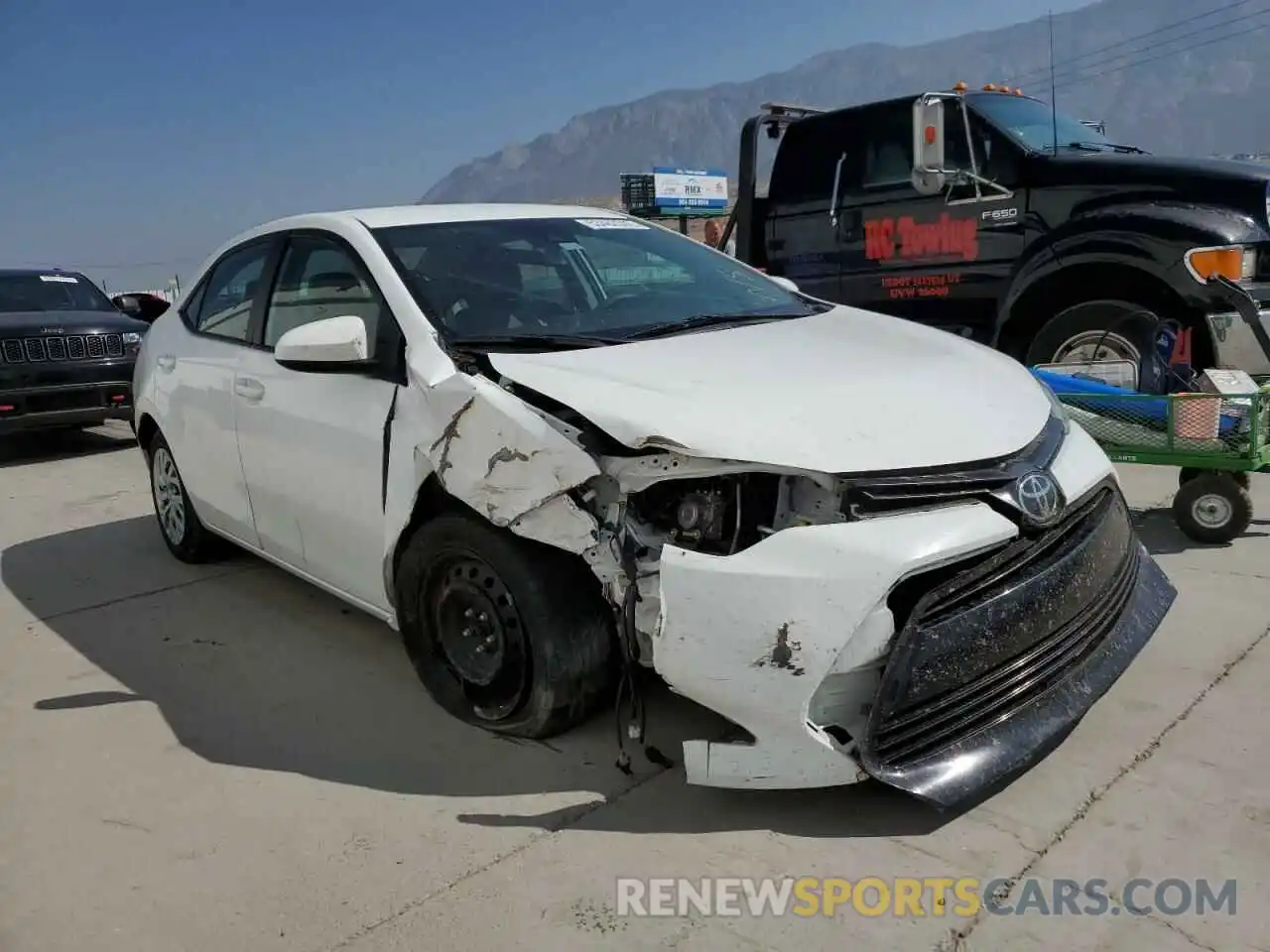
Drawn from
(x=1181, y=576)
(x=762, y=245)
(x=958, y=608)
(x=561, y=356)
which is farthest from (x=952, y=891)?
(x=762, y=245)

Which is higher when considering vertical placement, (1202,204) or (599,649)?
(1202,204)

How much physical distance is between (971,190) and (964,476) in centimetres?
478

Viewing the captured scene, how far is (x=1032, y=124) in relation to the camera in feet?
22.5

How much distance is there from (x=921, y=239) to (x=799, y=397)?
4.69 metres

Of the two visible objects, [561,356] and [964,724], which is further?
[561,356]

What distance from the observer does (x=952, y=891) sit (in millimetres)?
2354

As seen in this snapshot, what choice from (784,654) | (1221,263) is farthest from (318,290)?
(1221,263)

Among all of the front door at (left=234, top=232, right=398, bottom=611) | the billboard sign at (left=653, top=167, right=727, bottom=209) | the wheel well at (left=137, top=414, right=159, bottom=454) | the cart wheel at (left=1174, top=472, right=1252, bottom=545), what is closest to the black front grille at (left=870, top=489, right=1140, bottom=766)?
the front door at (left=234, top=232, right=398, bottom=611)

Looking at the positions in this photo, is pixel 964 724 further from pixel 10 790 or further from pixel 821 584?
pixel 10 790

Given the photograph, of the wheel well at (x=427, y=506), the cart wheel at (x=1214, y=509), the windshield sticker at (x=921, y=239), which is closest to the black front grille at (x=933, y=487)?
the wheel well at (x=427, y=506)

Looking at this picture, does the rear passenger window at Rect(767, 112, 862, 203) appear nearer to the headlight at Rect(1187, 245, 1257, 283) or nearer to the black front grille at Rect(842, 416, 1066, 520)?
the headlight at Rect(1187, 245, 1257, 283)

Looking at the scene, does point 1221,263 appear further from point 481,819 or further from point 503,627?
point 481,819

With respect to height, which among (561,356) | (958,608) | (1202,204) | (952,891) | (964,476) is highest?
(1202,204)

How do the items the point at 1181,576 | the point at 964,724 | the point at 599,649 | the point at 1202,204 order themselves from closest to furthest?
1. the point at 964,724
2. the point at 599,649
3. the point at 1181,576
4. the point at 1202,204
